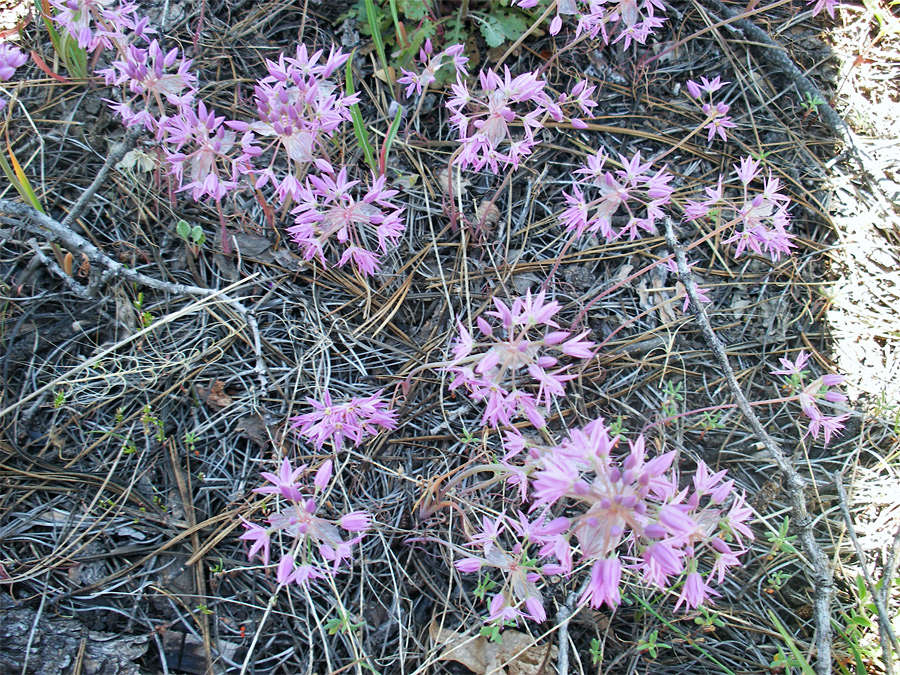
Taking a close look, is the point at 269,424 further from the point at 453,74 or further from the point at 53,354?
the point at 453,74

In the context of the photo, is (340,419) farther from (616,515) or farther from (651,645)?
(651,645)

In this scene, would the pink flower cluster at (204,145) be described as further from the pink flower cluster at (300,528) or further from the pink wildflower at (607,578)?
the pink wildflower at (607,578)

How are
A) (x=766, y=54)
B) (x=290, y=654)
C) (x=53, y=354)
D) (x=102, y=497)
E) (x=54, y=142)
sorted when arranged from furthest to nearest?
(x=766, y=54) < (x=54, y=142) < (x=53, y=354) < (x=102, y=497) < (x=290, y=654)

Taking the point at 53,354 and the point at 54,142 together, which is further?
the point at 54,142

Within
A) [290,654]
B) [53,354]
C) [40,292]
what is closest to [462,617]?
[290,654]

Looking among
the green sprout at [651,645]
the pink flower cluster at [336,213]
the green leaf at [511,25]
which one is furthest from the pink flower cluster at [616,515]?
the green leaf at [511,25]

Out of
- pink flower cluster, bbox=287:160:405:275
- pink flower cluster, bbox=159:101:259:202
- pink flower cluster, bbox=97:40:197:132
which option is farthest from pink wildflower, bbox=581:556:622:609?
pink flower cluster, bbox=97:40:197:132
